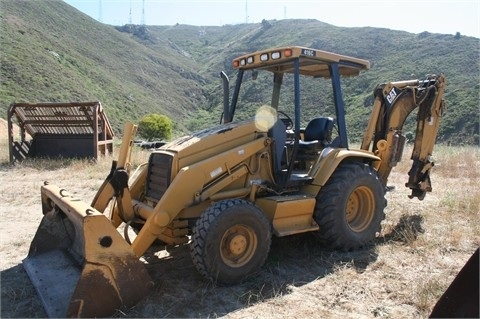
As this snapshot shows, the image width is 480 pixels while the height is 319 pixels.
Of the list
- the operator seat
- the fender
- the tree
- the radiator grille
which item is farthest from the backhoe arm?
the tree

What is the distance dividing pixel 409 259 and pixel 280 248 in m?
1.45

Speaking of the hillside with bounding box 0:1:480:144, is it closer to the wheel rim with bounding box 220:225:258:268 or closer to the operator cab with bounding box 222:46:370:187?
the operator cab with bounding box 222:46:370:187

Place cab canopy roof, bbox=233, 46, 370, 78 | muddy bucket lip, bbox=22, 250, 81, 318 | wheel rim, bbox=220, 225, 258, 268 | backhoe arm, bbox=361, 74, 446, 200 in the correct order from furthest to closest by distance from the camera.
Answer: backhoe arm, bbox=361, 74, 446, 200 < cab canopy roof, bbox=233, 46, 370, 78 < wheel rim, bbox=220, 225, 258, 268 < muddy bucket lip, bbox=22, 250, 81, 318

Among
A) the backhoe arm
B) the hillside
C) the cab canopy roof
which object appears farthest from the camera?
the hillside

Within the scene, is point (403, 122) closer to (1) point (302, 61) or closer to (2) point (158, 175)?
(1) point (302, 61)

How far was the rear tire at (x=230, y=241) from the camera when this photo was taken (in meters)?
4.16

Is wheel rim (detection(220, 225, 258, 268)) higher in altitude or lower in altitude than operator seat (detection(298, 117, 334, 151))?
lower

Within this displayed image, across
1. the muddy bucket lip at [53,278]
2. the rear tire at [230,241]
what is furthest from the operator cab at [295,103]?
the muddy bucket lip at [53,278]

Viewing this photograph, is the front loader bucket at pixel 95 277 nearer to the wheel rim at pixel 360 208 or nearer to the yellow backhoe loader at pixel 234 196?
the yellow backhoe loader at pixel 234 196

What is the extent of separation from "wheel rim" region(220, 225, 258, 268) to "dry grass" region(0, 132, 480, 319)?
9.6 inches

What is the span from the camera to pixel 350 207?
5652 millimetres

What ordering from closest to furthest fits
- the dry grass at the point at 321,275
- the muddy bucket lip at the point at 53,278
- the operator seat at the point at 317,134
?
the muddy bucket lip at the point at 53,278
the dry grass at the point at 321,275
the operator seat at the point at 317,134

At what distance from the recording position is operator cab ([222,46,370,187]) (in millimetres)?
5195

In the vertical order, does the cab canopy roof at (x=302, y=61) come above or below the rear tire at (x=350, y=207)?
above
